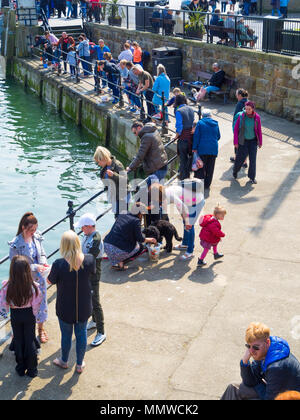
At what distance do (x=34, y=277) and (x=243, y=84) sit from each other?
41.9 ft

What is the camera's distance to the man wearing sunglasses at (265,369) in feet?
15.8

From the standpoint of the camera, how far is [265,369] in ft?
16.2

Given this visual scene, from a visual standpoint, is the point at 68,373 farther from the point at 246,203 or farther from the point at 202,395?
the point at 246,203

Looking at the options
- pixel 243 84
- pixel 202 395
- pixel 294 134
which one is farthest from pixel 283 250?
pixel 243 84

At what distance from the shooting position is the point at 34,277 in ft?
20.9

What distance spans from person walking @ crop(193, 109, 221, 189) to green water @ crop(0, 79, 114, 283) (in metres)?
3.27

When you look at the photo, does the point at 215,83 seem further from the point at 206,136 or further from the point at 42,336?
the point at 42,336

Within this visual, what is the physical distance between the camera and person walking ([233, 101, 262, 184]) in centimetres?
1073

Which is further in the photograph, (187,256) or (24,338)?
(187,256)

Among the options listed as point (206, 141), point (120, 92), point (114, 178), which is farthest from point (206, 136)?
point (120, 92)

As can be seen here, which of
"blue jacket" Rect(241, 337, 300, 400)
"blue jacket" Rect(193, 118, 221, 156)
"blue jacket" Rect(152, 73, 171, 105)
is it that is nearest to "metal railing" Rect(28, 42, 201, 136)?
"blue jacket" Rect(152, 73, 171, 105)

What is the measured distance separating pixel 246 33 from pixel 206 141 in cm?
854

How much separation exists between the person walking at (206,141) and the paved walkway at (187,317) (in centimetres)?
106

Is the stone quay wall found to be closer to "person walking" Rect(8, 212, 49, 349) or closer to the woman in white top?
the woman in white top
